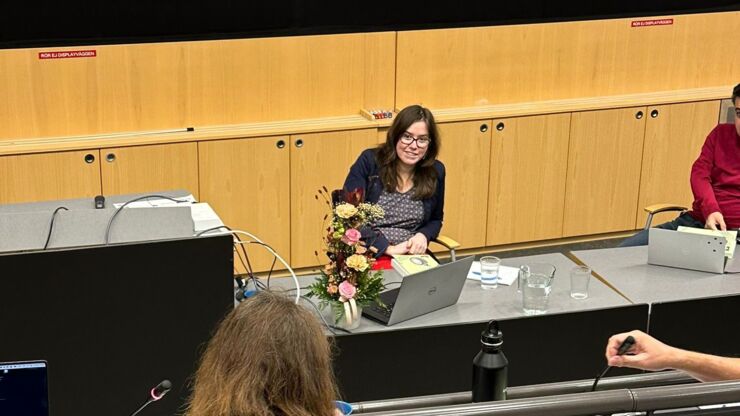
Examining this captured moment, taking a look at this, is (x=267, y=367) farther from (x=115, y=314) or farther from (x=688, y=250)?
(x=688, y=250)

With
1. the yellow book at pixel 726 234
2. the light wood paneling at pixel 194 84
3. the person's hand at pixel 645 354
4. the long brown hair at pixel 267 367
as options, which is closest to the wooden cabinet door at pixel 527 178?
the light wood paneling at pixel 194 84

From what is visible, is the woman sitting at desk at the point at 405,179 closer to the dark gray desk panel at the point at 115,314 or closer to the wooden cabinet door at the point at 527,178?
the dark gray desk panel at the point at 115,314

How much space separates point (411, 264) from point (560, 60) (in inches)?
121

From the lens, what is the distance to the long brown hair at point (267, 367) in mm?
1815

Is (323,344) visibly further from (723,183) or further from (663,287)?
(723,183)

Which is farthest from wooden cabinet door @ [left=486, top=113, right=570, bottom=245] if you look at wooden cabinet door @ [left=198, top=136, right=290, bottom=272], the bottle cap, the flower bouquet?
the bottle cap

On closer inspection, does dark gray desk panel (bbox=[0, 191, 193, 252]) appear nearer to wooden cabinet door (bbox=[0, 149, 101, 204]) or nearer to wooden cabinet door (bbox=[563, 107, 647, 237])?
wooden cabinet door (bbox=[0, 149, 101, 204])

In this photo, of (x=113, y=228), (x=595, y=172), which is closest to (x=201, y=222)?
(x=113, y=228)

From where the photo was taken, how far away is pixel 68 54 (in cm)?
578

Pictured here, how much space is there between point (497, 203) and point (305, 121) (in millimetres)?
1424

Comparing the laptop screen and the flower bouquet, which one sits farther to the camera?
the flower bouquet

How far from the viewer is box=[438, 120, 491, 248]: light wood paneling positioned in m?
6.51

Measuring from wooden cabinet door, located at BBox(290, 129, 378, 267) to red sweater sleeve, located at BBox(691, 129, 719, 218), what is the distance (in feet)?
6.52

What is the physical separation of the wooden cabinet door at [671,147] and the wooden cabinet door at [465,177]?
122cm
